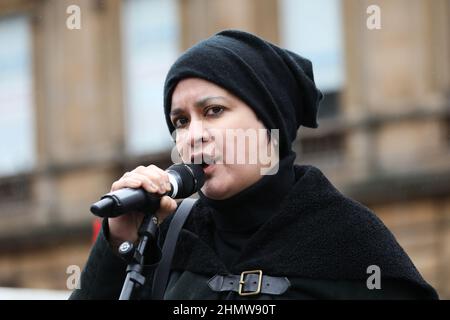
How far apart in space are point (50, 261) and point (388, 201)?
4968mm

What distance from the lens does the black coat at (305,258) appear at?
3.29 m

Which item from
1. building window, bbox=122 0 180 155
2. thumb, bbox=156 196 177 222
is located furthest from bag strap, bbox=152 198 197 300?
building window, bbox=122 0 180 155

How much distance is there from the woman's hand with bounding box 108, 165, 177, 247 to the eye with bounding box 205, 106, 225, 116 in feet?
1.01

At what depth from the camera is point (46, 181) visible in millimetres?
16094

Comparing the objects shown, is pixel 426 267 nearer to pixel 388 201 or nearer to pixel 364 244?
pixel 388 201

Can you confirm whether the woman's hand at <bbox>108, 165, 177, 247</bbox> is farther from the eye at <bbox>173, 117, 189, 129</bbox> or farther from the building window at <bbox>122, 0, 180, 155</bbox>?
the building window at <bbox>122, 0, 180, 155</bbox>

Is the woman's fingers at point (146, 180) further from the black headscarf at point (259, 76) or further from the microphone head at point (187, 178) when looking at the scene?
the black headscarf at point (259, 76)

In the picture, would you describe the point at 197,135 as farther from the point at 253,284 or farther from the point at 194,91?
the point at 253,284

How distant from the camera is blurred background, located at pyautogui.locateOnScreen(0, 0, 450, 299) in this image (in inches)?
502

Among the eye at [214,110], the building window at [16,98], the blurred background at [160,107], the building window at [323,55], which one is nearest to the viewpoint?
the eye at [214,110]

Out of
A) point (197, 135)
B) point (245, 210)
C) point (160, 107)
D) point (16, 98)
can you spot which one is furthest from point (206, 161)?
point (16, 98)

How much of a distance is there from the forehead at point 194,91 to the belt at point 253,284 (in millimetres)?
500

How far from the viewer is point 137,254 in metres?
3.10

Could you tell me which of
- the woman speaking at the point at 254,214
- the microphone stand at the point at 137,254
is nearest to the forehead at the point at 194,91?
the woman speaking at the point at 254,214
